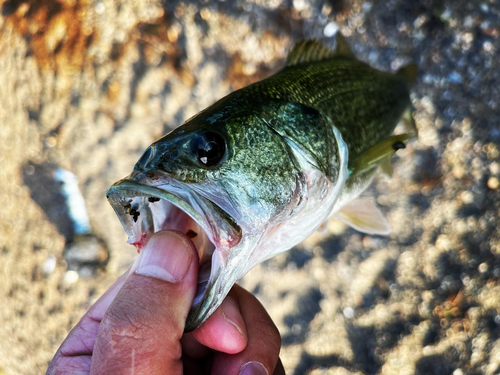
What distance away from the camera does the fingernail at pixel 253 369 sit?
51.8 inches

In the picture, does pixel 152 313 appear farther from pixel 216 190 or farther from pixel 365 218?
pixel 365 218

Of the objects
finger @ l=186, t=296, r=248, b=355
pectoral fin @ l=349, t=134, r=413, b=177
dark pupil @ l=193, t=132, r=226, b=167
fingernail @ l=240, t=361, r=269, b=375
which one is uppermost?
dark pupil @ l=193, t=132, r=226, b=167

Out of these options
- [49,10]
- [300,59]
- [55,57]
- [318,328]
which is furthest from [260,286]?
[49,10]

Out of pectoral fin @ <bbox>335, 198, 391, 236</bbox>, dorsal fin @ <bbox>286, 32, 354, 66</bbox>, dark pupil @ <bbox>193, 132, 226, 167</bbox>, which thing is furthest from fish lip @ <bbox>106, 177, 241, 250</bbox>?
pectoral fin @ <bbox>335, 198, 391, 236</bbox>

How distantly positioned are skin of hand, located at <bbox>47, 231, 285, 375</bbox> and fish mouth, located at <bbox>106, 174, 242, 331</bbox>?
2.8 inches

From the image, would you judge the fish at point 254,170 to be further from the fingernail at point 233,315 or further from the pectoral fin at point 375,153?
the fingernail at point 233,315

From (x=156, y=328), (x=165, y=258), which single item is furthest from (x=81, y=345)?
(x=165, y=258)

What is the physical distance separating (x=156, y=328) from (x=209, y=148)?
1.81ft

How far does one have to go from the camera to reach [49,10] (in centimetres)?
254

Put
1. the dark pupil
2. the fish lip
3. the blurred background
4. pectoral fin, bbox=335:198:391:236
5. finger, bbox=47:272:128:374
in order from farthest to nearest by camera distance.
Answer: the blurred background < pectoral fin, bbox=335:198:391:236 < finger, bbox=47:272:128:374 < the dark pupil < the fish lip

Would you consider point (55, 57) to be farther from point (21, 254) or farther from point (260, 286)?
point (260, 286)

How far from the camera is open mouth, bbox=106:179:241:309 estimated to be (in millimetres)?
937

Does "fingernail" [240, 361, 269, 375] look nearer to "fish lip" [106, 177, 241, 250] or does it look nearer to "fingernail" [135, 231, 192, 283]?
"fingernail" [135, 231, 192, 283]

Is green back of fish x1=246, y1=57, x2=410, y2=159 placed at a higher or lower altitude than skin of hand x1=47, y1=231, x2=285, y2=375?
higher
